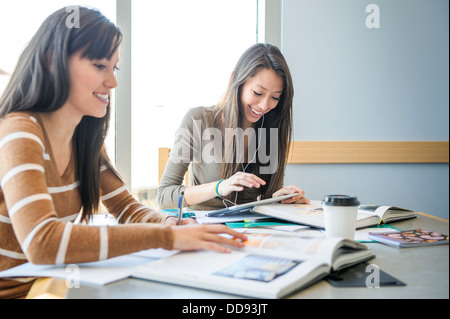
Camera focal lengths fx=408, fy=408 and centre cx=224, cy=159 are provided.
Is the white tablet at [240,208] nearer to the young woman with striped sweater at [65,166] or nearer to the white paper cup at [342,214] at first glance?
the young woman with striped sweater at [65,166]

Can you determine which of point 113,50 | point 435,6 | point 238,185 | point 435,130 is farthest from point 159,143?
point 435,6

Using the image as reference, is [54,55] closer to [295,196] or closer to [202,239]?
[202,239]

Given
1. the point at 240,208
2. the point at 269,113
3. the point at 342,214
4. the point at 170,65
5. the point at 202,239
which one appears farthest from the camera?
the point at 170,65

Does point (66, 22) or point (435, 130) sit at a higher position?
point (66, 22)

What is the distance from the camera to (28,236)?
70 cm

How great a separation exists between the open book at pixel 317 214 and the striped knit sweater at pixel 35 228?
17.8 inches

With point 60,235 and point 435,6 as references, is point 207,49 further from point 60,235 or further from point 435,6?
point 60,235

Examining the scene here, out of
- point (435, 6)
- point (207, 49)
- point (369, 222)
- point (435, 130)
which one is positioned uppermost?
point (435, 6)

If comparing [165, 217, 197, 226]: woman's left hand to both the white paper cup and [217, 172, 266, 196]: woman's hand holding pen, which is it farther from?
the white paper cup

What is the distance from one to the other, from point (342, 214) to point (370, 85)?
6.21ft

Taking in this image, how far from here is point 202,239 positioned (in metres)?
0.76

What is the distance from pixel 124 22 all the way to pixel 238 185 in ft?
4.71

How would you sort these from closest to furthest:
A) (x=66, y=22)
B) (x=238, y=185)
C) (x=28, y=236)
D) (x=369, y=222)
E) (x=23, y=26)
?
1. (x=28, y=236)
2. (x=66, y=22)
3. (x=369, y=222)
4. (x=238, y=185)
5. (x=23, y=26)

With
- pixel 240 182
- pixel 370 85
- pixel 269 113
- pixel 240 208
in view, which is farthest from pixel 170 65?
pixel 240 208
